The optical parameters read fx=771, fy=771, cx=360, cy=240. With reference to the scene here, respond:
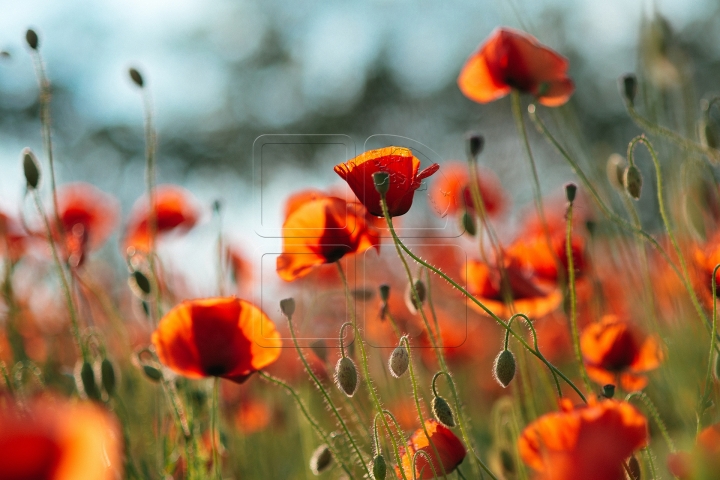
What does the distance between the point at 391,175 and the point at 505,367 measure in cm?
33

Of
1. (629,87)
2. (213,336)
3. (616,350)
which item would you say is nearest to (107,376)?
(213,336)

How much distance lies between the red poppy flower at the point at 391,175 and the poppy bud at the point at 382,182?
0.20ft

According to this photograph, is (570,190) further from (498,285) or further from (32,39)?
(32,39)

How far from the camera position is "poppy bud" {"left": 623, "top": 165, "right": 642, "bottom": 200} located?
1.28 meters

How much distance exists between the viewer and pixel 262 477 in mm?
1832

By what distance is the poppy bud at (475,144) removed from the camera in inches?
60.9

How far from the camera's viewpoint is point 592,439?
80 centimetres

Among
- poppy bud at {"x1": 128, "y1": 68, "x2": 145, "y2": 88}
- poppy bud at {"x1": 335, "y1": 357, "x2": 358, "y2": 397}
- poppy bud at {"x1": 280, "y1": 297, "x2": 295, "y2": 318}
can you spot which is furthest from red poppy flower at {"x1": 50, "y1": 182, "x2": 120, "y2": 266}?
poppy bud at {"x1": 335, "y1": 357, "x2": 358, "y2": 397}

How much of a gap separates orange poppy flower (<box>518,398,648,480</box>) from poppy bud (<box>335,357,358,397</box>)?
0.33m

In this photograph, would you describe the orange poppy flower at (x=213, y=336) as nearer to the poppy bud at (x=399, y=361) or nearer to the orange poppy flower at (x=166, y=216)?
the poppy bud at (x=399, y=361)

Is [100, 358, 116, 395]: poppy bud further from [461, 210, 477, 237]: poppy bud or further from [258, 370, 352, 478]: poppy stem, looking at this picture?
[461, 210, 477, 237]: poppy bud

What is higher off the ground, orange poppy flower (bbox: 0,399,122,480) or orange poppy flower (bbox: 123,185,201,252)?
orange poppy flower (bbox: 123,185,201,252)

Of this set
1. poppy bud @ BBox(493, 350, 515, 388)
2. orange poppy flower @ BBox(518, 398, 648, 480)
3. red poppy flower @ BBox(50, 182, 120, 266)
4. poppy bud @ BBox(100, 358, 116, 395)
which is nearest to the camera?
orange poppy flower @ BBox(518, 398, 648, 480)

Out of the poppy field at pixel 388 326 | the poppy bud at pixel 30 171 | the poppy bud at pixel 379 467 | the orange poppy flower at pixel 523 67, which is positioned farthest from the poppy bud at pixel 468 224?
the poppy bud at pixel 30 171
